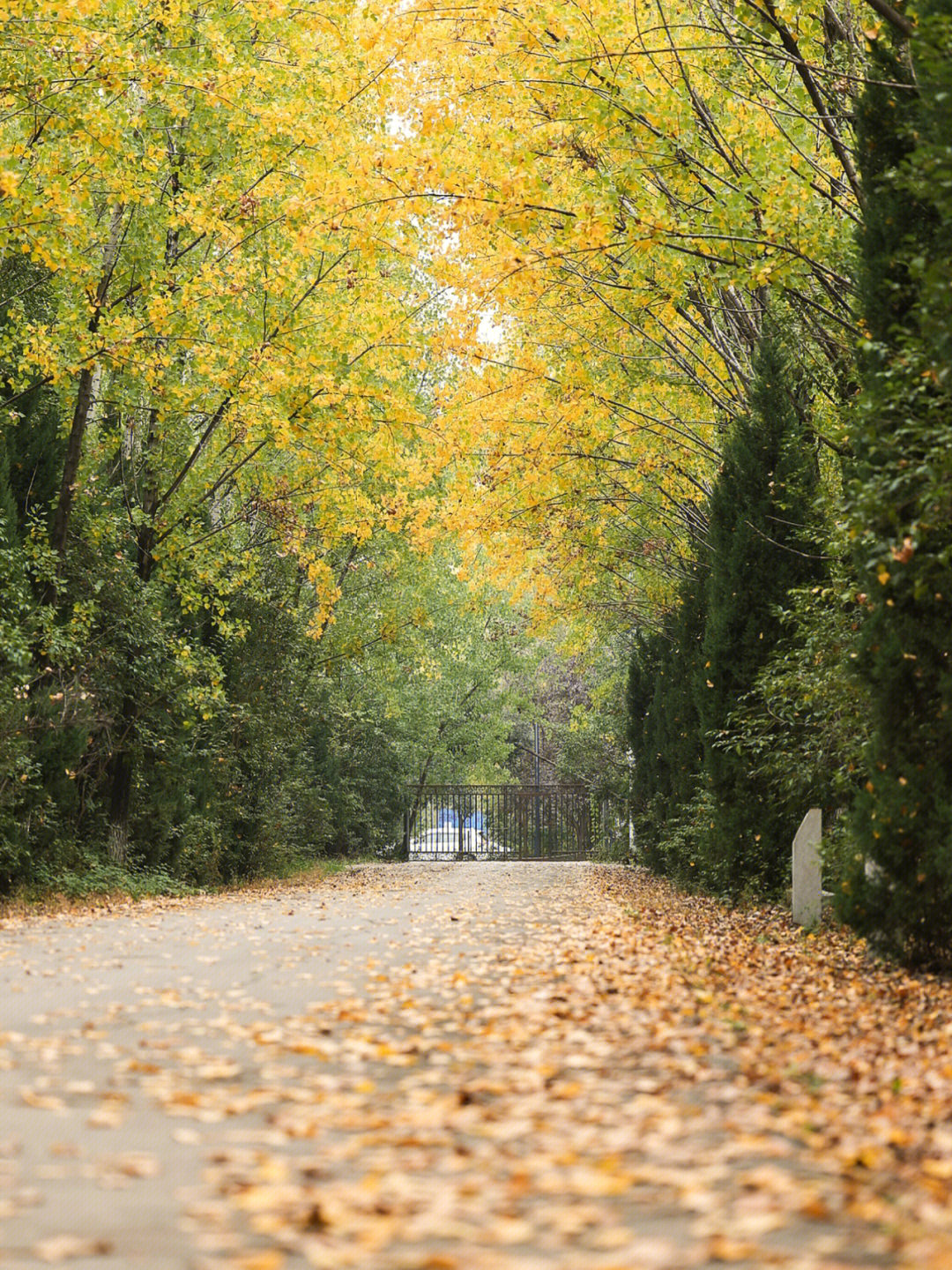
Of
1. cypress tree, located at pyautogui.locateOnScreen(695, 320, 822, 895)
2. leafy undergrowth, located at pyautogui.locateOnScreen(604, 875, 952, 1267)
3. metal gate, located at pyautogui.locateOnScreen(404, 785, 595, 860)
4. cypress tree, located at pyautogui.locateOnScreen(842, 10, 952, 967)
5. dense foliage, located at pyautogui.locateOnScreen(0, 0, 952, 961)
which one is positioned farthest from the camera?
metal gate, located at pyautogui.locateOnScreen(404, 785, 595, 860)

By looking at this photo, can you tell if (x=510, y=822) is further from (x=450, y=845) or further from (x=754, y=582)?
(x=754, y=582)

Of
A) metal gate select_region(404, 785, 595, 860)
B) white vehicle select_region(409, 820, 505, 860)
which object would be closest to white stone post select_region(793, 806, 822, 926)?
metal gate select_region(404, 785, 595, 860)

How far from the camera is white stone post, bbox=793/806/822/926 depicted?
37.7ft

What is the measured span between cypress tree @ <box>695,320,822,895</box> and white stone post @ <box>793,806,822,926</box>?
4.88ft

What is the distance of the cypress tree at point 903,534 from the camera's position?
7.10 m

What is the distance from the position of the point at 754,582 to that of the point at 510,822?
25.2m

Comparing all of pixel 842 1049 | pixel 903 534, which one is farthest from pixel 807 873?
pixel 842 1049

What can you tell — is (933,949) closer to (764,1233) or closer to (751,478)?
(764,1233)

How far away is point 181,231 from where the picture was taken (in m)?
17.2

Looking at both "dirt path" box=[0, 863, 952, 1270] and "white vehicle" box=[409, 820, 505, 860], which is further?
"white vehicle" box=[409, 820, 505, 860]

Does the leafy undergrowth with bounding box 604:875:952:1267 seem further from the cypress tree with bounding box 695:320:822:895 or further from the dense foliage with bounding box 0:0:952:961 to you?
the cypress tree with bounding box 695:320:822:895

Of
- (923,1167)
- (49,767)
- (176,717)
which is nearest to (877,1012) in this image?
(923,1167)

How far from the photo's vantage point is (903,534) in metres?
7.21

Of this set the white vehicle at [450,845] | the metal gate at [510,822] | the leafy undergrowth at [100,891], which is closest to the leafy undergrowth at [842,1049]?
the leafy undergrowth at [100,891]
